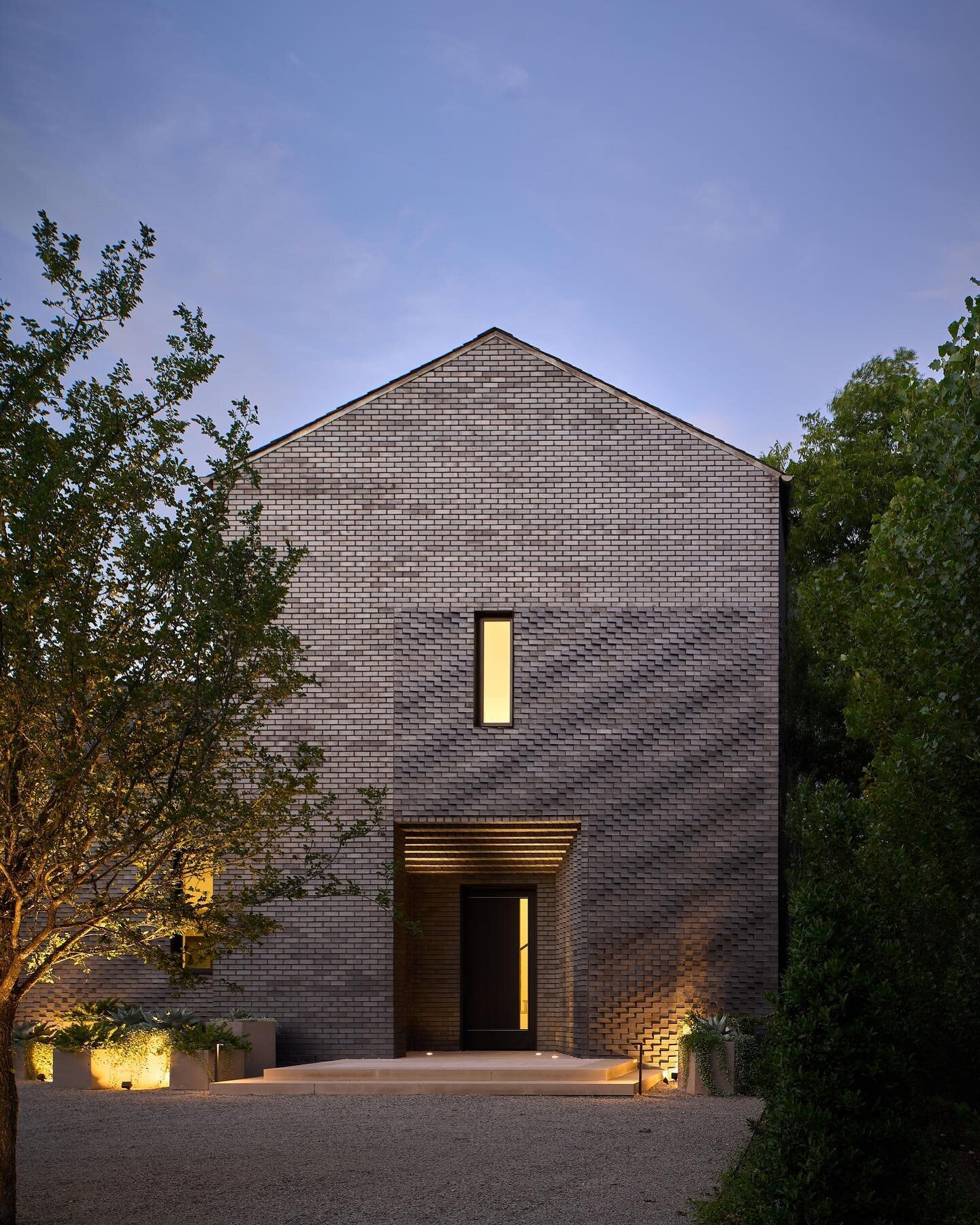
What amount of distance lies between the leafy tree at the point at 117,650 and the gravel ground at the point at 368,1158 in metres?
1.69

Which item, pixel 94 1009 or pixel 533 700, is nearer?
pixel 94 1009

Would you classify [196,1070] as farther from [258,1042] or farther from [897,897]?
[897,897]

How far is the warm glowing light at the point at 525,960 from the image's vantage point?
679 inches

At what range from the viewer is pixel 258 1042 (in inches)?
596

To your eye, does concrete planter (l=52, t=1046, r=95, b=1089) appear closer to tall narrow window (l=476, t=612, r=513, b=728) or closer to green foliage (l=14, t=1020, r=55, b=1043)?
green foliage (l=14, t=1020, r=55, b=1043)

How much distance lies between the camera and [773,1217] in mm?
6363

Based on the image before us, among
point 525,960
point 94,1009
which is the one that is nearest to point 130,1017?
point 525,960

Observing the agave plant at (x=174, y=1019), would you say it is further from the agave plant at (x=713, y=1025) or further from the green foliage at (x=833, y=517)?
→ the green foliage at (x=833, y=517)

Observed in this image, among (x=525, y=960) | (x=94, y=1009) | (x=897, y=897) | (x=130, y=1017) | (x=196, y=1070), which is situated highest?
(x=897, y=897)

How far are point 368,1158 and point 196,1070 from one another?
517cm

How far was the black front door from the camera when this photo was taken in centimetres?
1723

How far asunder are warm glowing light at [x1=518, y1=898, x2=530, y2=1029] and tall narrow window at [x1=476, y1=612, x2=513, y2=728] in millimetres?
3061

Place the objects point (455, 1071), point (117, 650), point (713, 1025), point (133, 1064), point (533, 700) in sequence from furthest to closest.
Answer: point (533, 700), point (133, 1064), point (713, 1025), point (455, 1071), point (117, 650)

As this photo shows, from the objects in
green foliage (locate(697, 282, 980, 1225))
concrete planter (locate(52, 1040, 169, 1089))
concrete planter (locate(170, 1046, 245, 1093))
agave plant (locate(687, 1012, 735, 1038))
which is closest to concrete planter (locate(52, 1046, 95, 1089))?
concrete planter (locate(52, 1040, 169, 1089))
